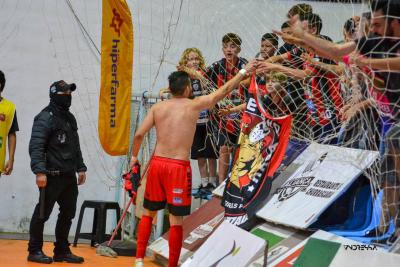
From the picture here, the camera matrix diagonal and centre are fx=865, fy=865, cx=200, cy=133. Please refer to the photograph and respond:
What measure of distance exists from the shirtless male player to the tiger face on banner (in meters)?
0.56

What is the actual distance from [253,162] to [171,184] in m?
0.93

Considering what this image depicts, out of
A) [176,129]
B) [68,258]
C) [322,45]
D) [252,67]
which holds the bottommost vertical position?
[68,258]

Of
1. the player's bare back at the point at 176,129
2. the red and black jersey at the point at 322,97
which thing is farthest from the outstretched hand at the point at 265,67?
the player's bare back at the point at 176,129

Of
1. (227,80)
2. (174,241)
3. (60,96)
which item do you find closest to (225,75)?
(227,80)

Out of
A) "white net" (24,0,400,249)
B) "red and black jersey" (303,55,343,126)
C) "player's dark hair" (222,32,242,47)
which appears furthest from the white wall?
"red and black jersey" (303,55,343,126)

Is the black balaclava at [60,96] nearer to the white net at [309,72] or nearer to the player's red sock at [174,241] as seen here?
the white net at [309,72]

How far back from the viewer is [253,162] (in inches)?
352

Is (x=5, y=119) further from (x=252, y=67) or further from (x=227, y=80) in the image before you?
(x=252, y=67)

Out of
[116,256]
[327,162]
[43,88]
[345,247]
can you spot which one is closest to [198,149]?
[116,256]

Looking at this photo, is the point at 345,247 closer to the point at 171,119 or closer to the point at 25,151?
the point at 171,119

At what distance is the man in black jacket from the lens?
9.80 m

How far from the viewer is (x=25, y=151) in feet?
44.3

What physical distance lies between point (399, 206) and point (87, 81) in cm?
783

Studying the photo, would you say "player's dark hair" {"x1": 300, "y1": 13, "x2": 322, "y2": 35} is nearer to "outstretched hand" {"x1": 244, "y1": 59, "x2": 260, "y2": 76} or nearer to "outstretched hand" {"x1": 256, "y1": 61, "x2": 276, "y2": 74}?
"outstretched hand" {"x1": 256, "y1": 61, "x2": 276, "y2": 74}
